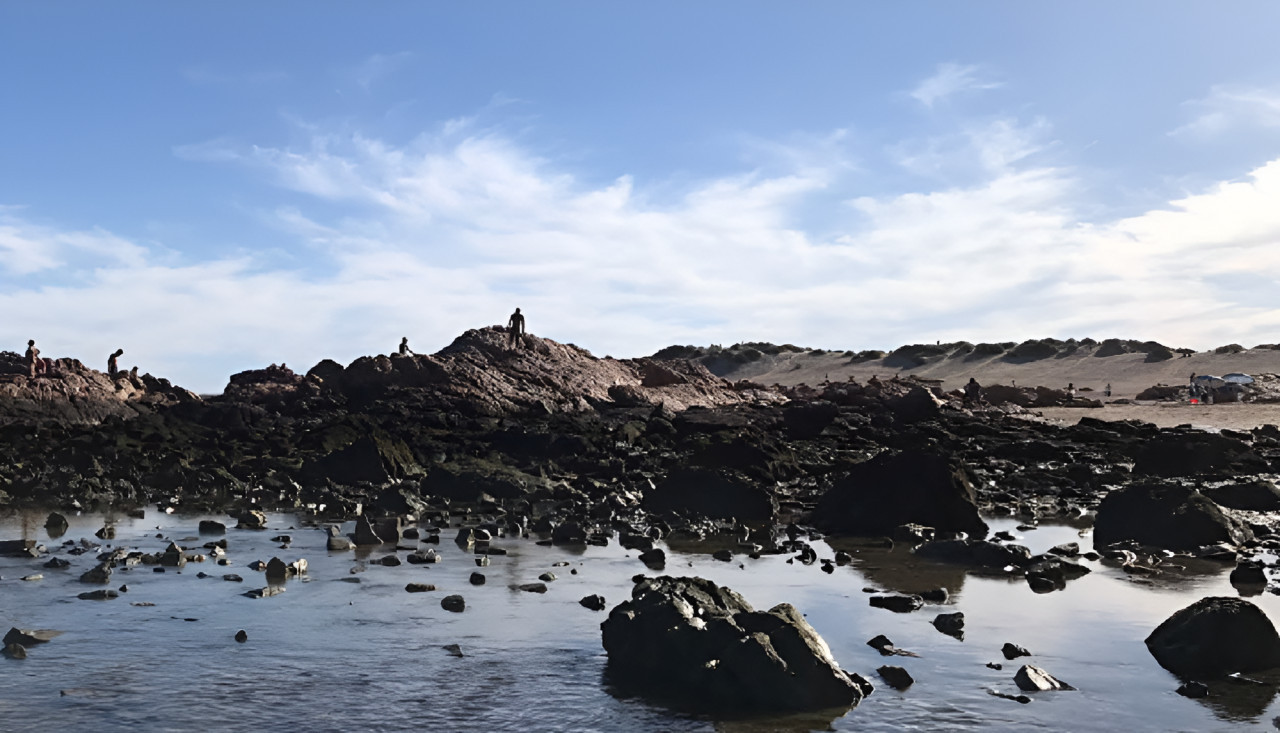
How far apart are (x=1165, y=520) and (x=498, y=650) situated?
10911 mm

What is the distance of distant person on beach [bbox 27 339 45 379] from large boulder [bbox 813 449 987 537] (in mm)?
34170

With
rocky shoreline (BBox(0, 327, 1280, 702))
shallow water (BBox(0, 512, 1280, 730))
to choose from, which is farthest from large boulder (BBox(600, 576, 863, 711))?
shallow water (BBox(0, 512, 1280, 730))

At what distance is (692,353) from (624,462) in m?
75.3

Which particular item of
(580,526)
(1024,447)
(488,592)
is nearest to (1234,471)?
(1024,447)

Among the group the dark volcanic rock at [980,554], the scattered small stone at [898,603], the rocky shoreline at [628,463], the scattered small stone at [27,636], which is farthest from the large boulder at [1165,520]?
the scattered small stone at [27,636]

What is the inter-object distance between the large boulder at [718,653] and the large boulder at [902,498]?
28.5ft

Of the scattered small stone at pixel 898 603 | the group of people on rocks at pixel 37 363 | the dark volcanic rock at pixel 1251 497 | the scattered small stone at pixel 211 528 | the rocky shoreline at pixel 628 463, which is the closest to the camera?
the scattered small stone at pixel 898 603

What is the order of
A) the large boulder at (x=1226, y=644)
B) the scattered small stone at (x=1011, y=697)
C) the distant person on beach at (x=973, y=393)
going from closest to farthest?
1. the scattered small stone at (x=1011, y=697)
2. the large boulder at (x=1226, y=644)
3. the distant person on beach at (x=973, y=393)

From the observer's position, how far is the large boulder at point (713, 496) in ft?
65.1

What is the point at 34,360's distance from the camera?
135ft

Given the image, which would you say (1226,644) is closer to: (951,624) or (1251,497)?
(951,624)

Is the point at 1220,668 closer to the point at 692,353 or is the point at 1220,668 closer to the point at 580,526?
the point at 580,526

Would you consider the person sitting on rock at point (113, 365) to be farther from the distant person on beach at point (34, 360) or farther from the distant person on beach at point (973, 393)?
the distant person on beach at point (973, 393)

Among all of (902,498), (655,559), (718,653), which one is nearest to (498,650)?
(718,653)
